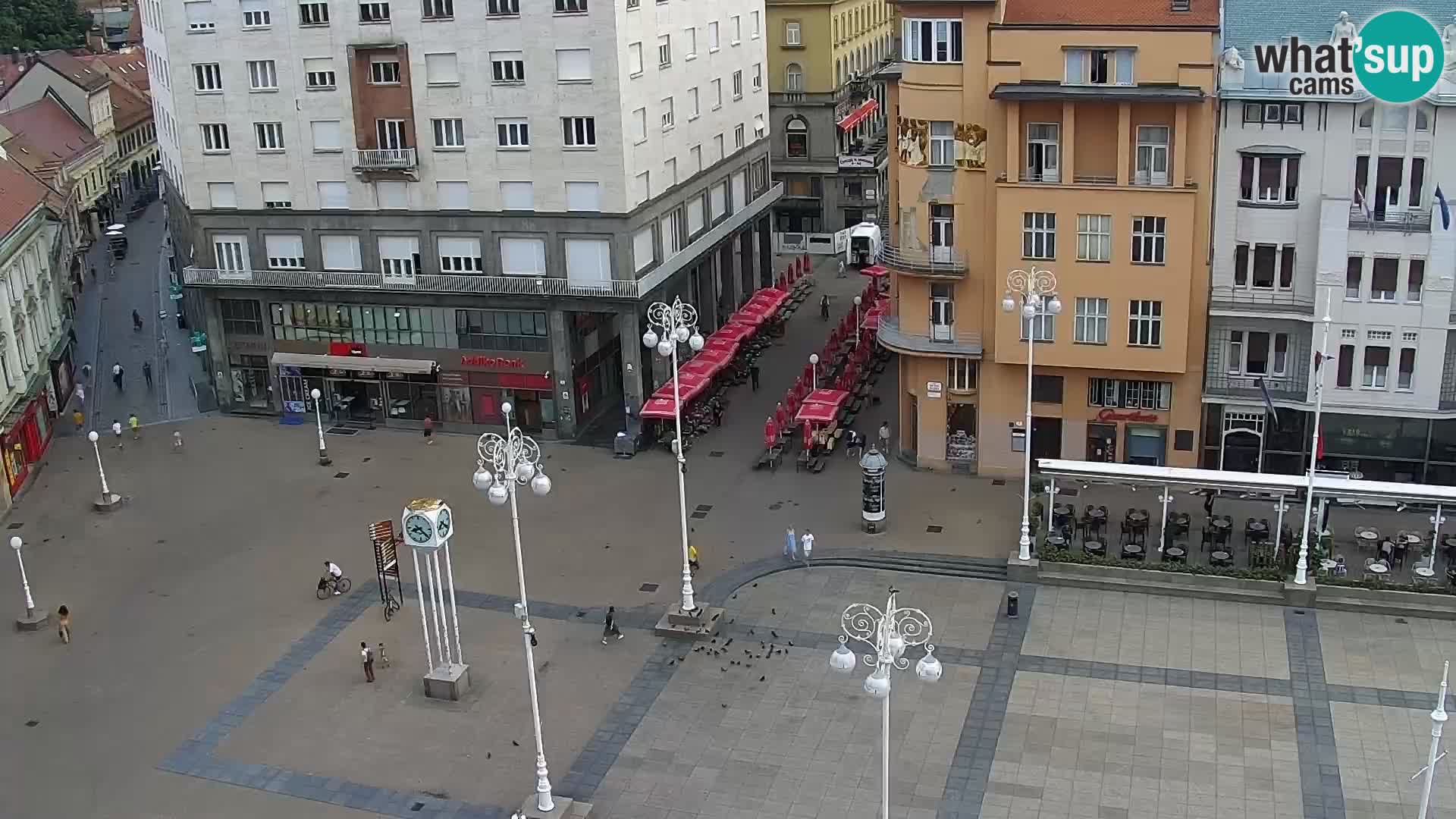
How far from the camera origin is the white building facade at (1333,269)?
49.1 metres

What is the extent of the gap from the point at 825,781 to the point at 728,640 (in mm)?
8461

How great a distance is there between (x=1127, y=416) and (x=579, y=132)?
24924 millimetres

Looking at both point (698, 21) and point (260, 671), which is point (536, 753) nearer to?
point (260, 671)

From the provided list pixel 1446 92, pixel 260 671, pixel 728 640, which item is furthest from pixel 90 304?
pixel 1446 92

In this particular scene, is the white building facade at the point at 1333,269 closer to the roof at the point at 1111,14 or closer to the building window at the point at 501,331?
the roof at the point at 1111,14

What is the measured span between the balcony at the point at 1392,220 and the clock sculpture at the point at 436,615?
32144mm

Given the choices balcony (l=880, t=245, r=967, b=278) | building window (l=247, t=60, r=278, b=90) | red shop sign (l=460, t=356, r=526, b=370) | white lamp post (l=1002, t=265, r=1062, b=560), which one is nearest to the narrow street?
red shop sign (l=460, t=356, r=526, b=370)

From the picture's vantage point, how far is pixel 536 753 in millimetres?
38750

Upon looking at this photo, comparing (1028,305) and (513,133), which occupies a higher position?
(513,133)

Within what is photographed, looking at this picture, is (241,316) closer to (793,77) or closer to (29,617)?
(29,617)

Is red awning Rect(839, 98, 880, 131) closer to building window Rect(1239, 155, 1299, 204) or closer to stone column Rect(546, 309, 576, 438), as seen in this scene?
stone column Rect(546, 309, 576, 438)

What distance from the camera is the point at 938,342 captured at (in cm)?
5641

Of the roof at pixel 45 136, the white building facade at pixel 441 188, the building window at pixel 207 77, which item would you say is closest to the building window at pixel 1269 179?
the white building facade at pixel 441 188

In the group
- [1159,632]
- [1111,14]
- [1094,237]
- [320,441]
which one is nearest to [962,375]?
[1094,237]
